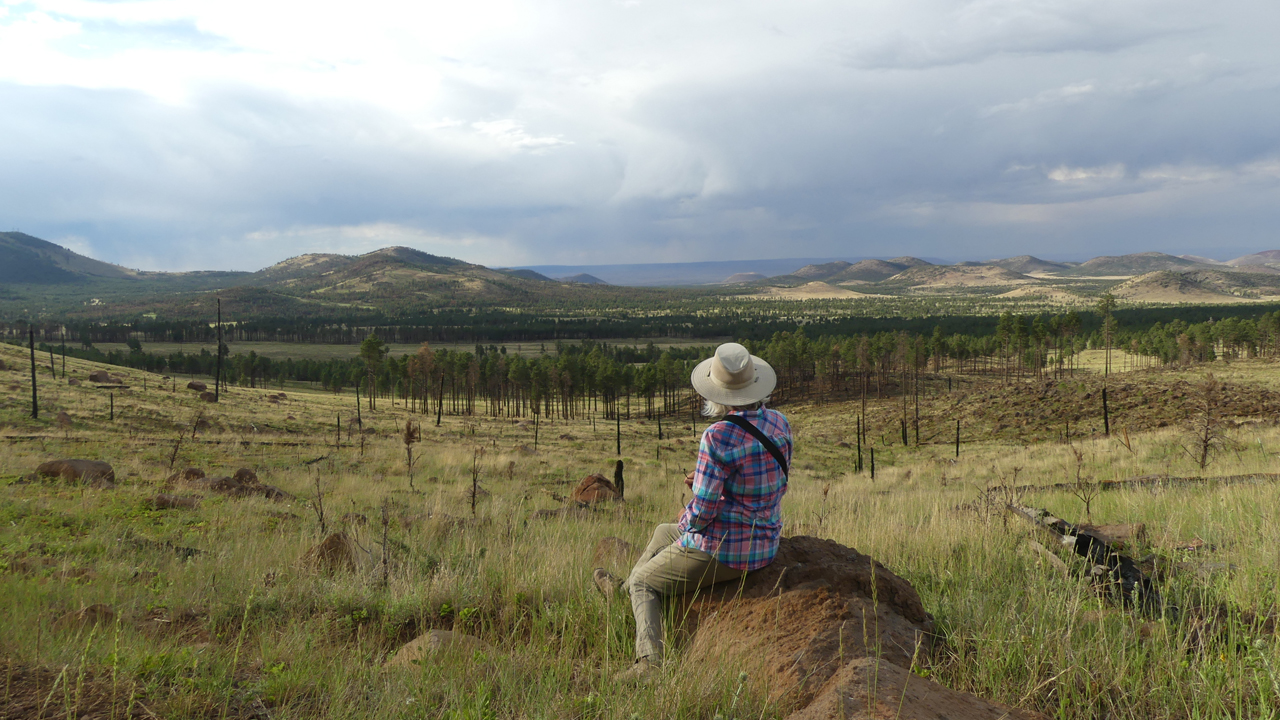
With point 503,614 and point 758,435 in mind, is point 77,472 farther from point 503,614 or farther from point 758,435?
point 758,435

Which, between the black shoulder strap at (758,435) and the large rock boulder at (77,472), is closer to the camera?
the black shoulder strap at (758,435)

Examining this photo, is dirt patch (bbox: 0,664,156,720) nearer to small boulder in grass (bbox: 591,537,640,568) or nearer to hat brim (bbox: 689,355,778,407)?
hat brim (bbox: 689,355,778,407)

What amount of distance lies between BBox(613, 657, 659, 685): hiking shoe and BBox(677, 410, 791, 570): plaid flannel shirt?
719 millimetres

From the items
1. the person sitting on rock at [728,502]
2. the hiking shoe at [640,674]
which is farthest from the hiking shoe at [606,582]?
the hiking shoe at [640,674]

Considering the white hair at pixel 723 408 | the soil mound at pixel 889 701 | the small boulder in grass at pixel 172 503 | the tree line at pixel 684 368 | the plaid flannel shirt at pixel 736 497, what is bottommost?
the tree line at pixel 684 368

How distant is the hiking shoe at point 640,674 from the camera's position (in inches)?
121

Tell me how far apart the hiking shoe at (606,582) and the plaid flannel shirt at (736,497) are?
2.58ft

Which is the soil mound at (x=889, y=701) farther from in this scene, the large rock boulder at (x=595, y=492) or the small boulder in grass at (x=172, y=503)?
the small boulder in grass at (x=172, y=503)

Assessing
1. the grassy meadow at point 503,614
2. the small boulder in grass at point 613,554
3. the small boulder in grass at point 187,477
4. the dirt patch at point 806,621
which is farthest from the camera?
the small boulder in grass at point 187,477

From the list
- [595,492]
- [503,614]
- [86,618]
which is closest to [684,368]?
[595,492]

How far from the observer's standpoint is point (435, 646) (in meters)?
3.52

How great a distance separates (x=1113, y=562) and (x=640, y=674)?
12.3ft

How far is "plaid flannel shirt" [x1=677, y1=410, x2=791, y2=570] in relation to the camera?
12.0 feet

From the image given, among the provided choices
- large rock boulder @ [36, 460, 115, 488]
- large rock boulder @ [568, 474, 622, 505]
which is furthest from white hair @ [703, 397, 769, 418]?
large rock boulder @ [36, 460, 115, 488]
